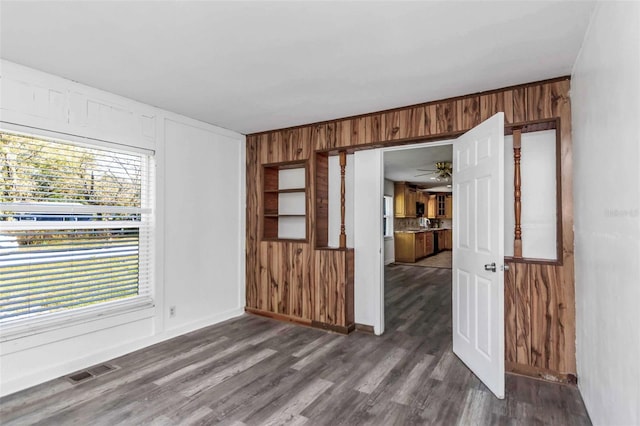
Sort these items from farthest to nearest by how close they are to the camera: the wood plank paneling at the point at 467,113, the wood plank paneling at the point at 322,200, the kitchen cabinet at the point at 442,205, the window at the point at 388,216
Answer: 1. the kitchen cabinet at the point at 442,205
2. the window at the point at 388,216
3. the wood plank paneling at the point at 322,200
4. the wood plank paneling at the point at 467,113

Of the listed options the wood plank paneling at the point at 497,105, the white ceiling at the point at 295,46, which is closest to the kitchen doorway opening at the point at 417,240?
the wood plank paneling at the point at 497,105

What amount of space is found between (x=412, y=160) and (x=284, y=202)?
2.85 metres

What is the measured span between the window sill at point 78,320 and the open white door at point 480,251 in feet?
10.3

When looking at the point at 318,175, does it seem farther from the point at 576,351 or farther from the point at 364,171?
the point at 576,351

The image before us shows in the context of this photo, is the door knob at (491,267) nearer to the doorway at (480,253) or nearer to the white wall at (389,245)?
the doorway at (480,253)

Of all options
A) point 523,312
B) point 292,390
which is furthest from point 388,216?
point 292,390

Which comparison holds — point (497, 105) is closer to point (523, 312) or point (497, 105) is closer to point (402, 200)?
point (523, 312)

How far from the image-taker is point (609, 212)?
1.71 m

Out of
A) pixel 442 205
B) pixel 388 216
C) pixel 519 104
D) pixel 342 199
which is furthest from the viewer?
pixel 442 205

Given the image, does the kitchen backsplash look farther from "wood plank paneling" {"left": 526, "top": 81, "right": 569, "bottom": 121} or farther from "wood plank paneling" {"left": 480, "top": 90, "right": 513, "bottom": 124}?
"wood plank paneling" {"left": 526, "top": 81, "right": 569, "bottom": 121}

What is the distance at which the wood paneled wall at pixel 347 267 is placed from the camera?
2695 millimetres

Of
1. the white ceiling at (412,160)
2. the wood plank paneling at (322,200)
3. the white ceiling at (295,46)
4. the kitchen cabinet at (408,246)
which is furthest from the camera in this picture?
the kitchen cabinet at (408,246)

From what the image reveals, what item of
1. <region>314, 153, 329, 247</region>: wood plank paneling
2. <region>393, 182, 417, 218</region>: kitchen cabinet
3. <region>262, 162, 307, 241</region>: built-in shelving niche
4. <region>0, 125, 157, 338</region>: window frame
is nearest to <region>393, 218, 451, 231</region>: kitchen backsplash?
<region>393, 182, 417, 218</region>: kitchen cabinet

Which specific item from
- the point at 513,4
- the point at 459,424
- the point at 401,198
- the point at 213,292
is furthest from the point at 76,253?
the point at 401,198
